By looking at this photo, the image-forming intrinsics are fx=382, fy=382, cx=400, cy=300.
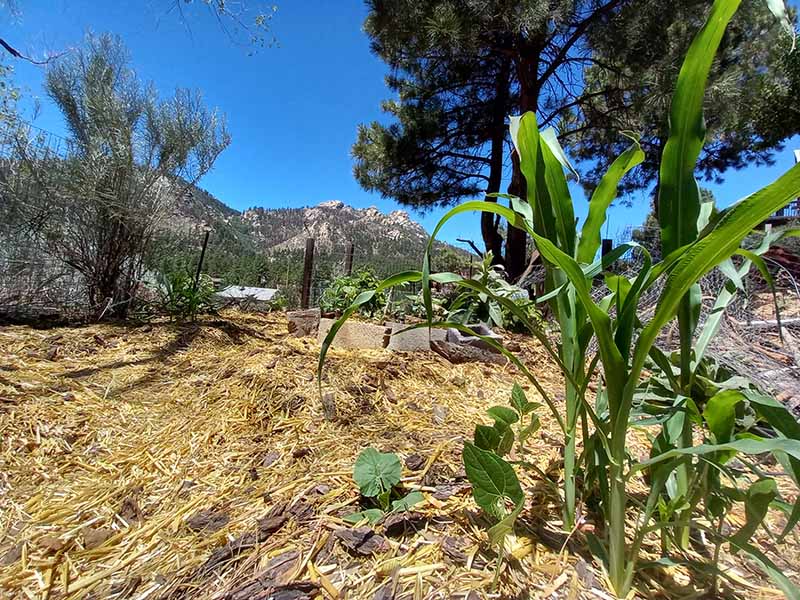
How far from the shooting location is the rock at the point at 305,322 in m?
3.27

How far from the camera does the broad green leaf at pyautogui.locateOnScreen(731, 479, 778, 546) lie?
498 mm

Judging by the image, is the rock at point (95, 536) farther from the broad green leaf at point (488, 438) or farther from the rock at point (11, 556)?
the broad green leaf at point (488, 438)

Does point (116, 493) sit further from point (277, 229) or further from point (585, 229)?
point (277, 229)

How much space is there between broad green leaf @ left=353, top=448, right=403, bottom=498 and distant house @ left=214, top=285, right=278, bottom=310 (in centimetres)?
418

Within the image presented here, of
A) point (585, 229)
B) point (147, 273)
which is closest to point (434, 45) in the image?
point (147, 273)

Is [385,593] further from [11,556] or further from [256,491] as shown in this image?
[11,556]

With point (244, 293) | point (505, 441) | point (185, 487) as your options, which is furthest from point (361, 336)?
point (244, 293)

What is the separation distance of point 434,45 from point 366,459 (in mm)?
5385

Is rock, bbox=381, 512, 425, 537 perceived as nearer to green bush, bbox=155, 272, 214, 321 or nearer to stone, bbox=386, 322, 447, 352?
stone, bbox=386, 322, 447, 352

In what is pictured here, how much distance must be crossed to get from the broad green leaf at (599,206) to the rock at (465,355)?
161 cm

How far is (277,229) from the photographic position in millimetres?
31641

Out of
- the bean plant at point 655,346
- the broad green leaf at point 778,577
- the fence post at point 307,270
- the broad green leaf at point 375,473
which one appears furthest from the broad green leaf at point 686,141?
the fence post at point 307,270

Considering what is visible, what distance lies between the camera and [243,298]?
5.05 metres

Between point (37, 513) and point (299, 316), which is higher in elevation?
point (299, 316)
